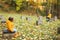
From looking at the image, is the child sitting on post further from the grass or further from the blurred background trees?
the blurred background trees

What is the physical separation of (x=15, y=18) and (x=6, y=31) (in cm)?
42

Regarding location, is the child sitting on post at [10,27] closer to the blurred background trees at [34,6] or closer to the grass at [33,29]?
the grass at [33,29]

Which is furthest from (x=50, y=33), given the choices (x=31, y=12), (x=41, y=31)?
(x=31, y=12)

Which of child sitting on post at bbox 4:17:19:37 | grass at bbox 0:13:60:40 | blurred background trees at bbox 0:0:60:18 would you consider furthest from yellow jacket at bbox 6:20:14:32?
blurred background trees at bbox 0:0:60:18

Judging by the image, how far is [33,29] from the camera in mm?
5355

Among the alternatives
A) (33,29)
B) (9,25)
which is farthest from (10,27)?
(33,29)

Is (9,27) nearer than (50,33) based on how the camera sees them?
Yes

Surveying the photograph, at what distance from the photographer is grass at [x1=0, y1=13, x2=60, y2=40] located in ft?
17.1

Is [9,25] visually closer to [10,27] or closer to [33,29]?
[10,27]

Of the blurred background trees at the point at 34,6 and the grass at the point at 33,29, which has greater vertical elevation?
the blurred background trees at the point at 34,6

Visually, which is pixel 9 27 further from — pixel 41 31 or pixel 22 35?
pixel 41 31

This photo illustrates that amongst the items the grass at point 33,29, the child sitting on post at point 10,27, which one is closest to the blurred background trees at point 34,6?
the grass at point 33,29

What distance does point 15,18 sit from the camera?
5301mm

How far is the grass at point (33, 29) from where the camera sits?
5199 mm
